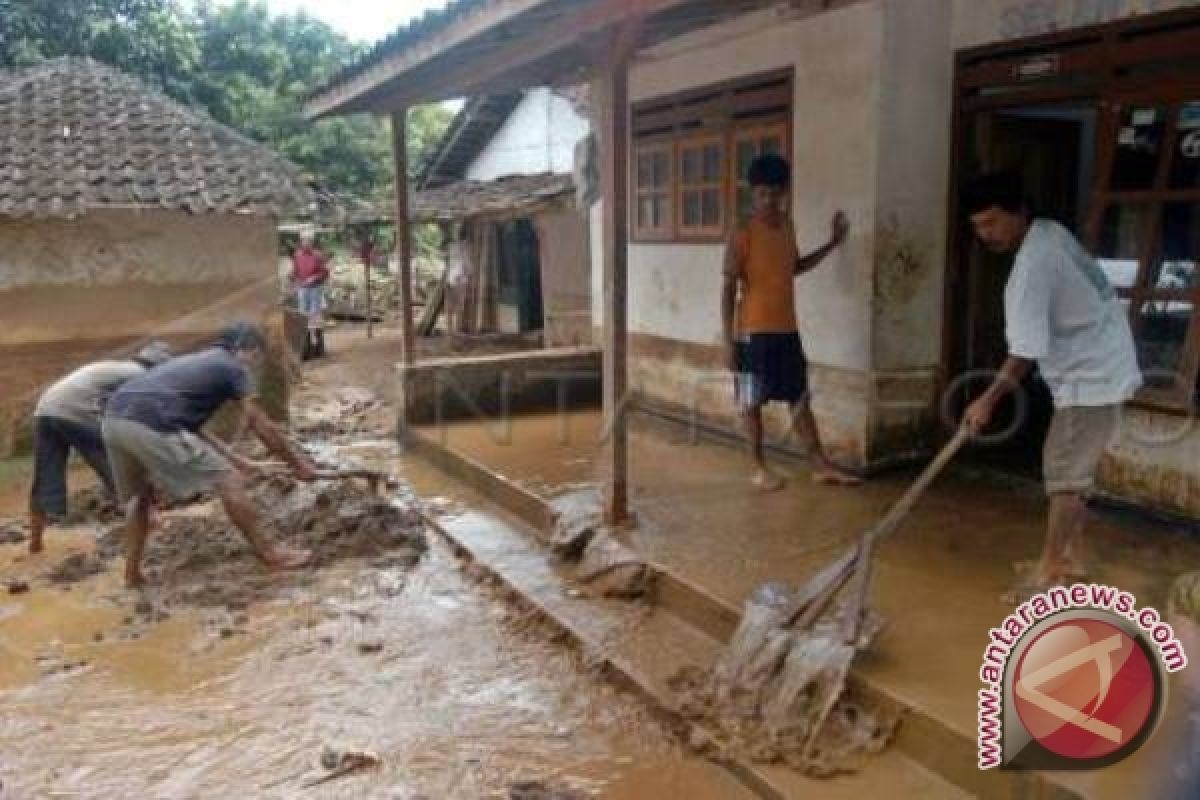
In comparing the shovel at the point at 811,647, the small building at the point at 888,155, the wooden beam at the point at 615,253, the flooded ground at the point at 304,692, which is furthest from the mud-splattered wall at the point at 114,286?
the shovel at the point at 811,647

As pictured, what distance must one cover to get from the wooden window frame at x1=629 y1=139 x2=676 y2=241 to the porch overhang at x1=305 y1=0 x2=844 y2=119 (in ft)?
2.60

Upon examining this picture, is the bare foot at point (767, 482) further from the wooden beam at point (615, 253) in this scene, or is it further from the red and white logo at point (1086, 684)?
the red and white logo at point (1086, 684)

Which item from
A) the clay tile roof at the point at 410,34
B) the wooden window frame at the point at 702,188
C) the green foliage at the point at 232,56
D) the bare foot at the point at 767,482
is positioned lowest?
the bare foot at the point at 767,482

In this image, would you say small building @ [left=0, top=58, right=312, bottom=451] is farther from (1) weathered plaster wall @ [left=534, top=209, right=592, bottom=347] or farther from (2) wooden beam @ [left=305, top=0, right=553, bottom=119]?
(1) weathered plaster wall @ [left=534, top=209, right=592, bottom=347]

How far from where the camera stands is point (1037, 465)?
19.9 ft

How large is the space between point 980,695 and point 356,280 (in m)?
22.9

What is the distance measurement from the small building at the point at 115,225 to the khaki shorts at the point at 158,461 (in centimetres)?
360

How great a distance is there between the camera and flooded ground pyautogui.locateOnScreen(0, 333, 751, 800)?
12.1 feet

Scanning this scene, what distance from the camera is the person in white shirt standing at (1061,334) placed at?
3.69 metres

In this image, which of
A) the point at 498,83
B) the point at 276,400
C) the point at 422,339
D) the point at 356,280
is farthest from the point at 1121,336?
the point at 356,280

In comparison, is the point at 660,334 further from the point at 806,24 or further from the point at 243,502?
the point at 243,502

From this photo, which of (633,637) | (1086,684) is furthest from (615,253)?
(1086,684)

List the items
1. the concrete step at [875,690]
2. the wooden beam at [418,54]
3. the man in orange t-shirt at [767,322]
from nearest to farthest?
the concrete step at [875,690]
the wooden beam at [418,54]
the man in orange t-shirt at [767,322]

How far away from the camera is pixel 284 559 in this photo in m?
6.01
